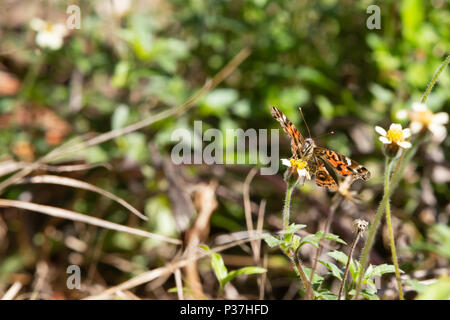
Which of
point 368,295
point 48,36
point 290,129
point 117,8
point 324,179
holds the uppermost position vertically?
point 117,8

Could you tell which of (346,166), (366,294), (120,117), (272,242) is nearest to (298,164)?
(346,166)

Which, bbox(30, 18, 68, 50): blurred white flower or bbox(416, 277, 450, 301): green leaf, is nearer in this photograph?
bbox(416, 277, 450, 301): green leaf

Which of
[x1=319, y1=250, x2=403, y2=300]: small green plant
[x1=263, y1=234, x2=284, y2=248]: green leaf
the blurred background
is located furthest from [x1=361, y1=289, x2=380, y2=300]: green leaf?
the blurred background

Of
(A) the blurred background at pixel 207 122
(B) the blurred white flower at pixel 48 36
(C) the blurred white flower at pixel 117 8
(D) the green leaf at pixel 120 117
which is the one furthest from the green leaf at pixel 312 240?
Answer: (C) the blurred white flower at pixel 117 8

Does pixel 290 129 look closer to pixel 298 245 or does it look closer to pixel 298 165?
pixel 298 165

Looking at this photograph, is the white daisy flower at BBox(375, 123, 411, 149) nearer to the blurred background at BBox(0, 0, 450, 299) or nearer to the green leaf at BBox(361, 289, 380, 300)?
the green leaf at BBox(361, 289, 380, 300)

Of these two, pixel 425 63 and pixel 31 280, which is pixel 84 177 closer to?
pixel 31 280

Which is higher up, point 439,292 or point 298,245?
point 298,245
